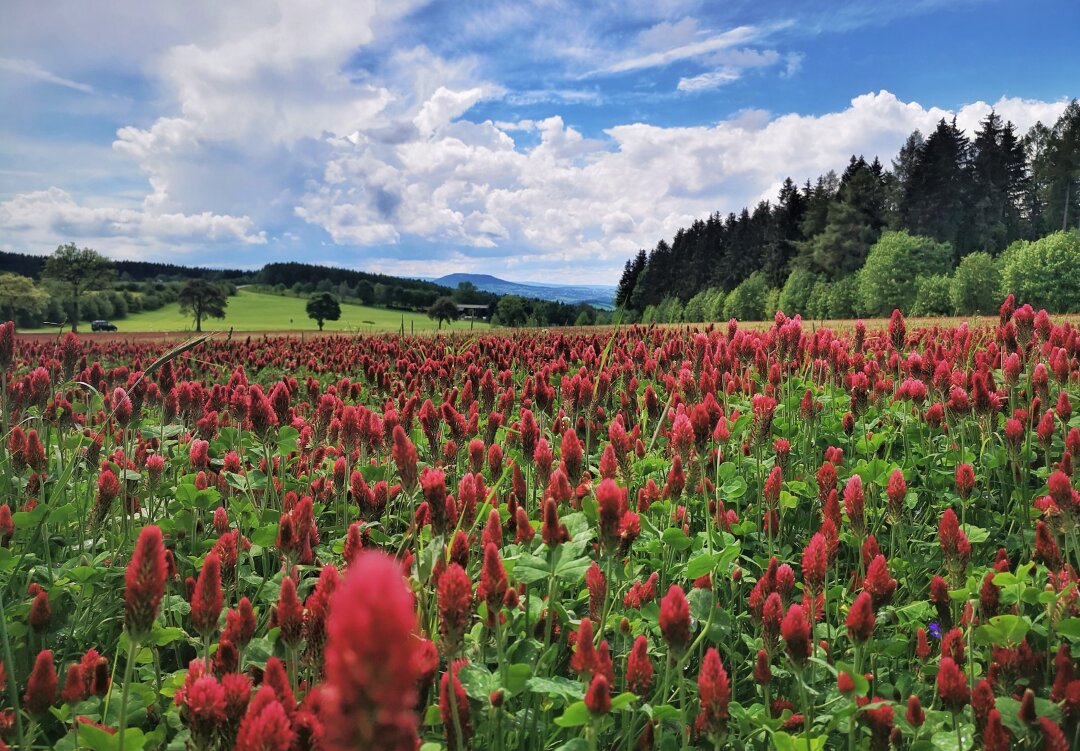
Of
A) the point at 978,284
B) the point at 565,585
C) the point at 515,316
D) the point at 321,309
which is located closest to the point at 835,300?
the point at 978,284

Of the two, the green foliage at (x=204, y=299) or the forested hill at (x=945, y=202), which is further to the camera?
the green foliage at (x=204, y=299)

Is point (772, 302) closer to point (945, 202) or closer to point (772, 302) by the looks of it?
point (772, 302)

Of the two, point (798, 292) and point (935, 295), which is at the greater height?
point (798, 292)

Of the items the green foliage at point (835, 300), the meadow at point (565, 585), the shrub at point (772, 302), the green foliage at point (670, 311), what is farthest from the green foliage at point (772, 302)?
the meadow at point (565, 585)

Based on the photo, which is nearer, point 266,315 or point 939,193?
point 939,193

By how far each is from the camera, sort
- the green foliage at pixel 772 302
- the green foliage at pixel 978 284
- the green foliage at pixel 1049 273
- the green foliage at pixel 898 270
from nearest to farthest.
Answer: the green foliage at pixel 1049 273 → the green foliage at pixel 978 284 → the green foliage at pixel 898 270 → the green foliage at pixel 772 302

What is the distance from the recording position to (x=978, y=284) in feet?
221

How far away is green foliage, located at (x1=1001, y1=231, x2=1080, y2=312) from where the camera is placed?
63.9 m

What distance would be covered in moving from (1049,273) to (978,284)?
5545mm

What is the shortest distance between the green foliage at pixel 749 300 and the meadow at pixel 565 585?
3532 inches

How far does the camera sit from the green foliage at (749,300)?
3625 inches

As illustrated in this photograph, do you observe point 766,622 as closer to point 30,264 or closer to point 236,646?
point 236,646

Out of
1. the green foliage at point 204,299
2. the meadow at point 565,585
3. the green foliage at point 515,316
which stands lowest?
the meadow at point 565,585

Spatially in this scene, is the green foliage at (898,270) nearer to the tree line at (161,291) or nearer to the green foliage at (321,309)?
the tree line at (161,291)
